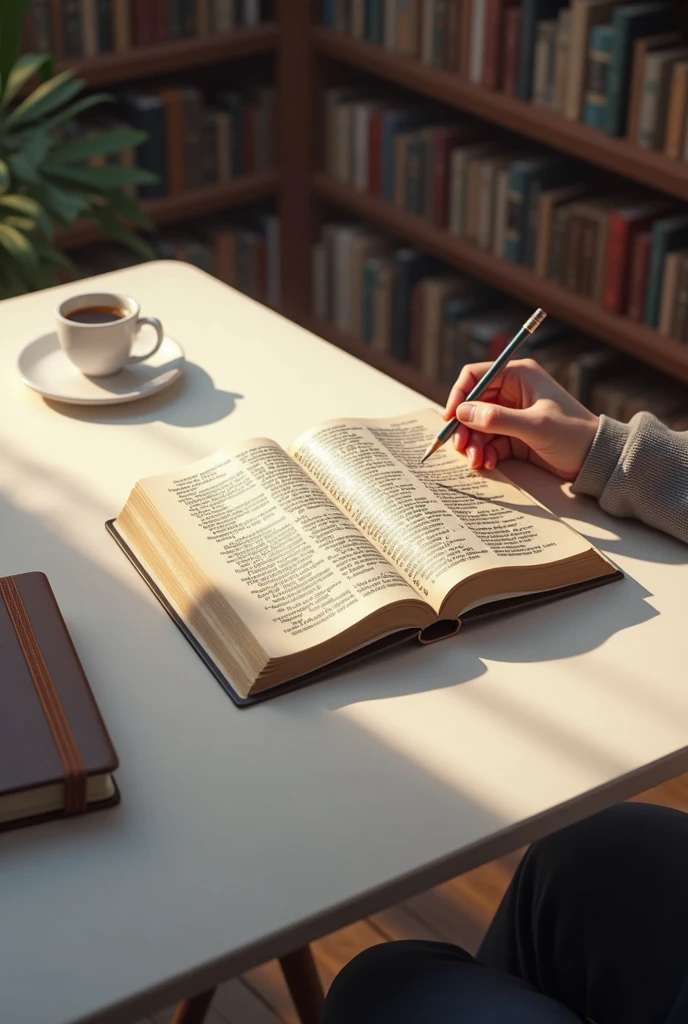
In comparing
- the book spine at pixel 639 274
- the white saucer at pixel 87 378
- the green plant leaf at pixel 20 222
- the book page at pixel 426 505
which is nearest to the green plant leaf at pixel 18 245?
the green plant leaf at pixel 20 222

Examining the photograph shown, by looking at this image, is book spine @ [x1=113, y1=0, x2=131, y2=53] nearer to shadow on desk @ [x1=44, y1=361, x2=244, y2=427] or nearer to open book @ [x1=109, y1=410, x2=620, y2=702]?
shadow on desk @ [x1=44, y1=361, x2=244, y2=427]

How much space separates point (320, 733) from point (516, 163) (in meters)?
1.93

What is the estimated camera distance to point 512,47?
2.39 metres

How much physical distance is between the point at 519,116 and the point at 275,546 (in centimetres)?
170

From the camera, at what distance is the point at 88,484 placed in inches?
43.4

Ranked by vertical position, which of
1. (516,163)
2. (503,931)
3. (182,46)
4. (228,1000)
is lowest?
(228,1000)

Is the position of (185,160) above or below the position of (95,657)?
below

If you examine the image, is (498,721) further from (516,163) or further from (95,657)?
(516,163)

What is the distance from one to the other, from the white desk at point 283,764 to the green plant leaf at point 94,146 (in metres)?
1.05

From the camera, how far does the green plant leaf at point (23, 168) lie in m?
1.90

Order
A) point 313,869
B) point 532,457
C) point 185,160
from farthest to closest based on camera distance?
point 185,160, point 532,457, point 313,869

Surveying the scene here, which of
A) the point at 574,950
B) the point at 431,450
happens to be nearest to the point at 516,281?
the point at 431,450

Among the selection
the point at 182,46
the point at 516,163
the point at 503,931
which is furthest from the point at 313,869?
the point at 182,46

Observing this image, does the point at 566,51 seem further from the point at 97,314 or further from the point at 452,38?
the point at 97,314
